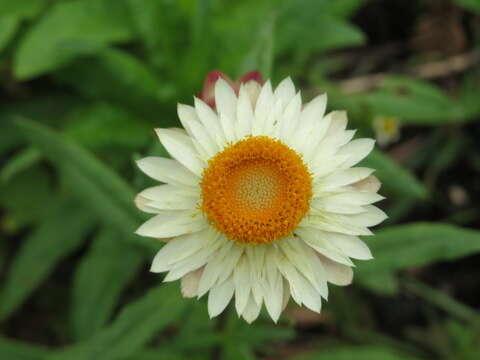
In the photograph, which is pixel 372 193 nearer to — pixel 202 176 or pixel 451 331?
pixel 202 176

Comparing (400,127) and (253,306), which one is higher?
(253,306)

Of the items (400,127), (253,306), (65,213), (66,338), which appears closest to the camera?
(253,306)

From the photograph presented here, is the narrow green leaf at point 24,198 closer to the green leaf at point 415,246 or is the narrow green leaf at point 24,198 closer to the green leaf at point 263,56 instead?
the green leaf at point 263,56

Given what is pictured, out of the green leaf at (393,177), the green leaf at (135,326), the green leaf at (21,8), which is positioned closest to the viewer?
the green leaf at (135,326)

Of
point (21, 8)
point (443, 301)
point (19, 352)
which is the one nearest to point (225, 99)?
point (19, 352)

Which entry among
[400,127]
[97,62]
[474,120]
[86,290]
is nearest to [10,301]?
[86,290]

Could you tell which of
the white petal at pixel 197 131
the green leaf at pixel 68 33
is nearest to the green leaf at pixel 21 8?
the green leaf at pixel 68 33

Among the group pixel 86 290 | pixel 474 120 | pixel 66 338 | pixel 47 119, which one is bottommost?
pixel 474 120
